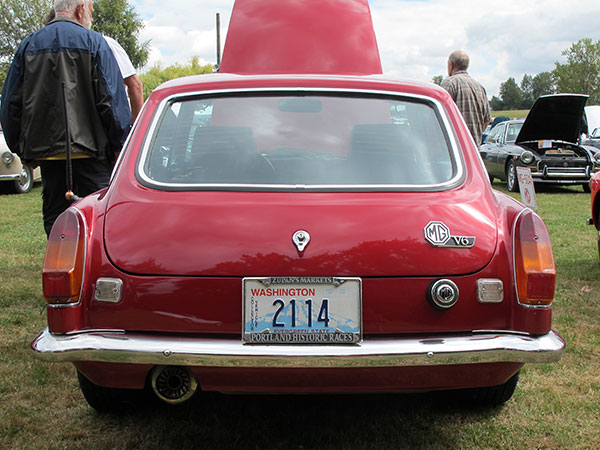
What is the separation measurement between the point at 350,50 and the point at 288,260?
3.20 meters

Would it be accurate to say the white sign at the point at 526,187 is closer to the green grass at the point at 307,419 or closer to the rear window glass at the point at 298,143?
the green grass at the point at 307,419

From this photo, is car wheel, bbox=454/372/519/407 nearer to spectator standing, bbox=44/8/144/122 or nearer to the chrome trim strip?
spectator standing, bbox=44/8/144/122

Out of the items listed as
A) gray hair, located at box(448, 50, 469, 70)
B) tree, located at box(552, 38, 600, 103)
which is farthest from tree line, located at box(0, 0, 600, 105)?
gray hair, located at box(448, 50, 469, 70)

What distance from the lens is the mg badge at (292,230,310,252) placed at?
2.25m

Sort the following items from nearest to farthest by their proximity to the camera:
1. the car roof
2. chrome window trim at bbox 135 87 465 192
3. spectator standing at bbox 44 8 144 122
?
1. chrome window trim at bbox 135 87 465 192
2. spectator standing at bbox 44 8 144 122
3. the car roof

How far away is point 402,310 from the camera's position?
7.42ft

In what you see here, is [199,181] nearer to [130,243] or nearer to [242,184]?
[242,184]

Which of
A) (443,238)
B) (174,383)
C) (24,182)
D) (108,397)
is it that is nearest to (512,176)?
(24,182)

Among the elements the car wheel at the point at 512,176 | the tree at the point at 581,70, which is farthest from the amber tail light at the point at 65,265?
the tree at the point at 581,70

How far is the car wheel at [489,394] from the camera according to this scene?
9.43 ft

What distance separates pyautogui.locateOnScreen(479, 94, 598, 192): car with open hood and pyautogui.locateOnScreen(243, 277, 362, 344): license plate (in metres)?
9.85

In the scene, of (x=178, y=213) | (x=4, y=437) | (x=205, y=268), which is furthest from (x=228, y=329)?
(x=4, y=437)

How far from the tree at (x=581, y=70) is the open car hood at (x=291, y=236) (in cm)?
8053

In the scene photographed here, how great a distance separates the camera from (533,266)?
2332 millimetres
